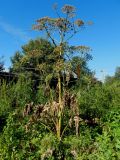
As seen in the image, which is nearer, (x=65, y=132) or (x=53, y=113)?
(x=53, y=113)

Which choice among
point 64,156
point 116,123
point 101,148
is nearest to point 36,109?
point 64,156

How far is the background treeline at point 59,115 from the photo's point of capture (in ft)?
25.5

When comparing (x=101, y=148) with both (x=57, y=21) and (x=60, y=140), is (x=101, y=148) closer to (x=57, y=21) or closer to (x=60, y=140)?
(x=60, y=140)

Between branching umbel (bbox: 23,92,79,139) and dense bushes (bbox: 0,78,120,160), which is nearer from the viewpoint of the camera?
dense bushes (bbox: 0,78,120,160)

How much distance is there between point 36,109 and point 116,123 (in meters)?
2.20

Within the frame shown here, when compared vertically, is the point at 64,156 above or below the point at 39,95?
below

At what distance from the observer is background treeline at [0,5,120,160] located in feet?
25.5

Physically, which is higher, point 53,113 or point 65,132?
point 53,113

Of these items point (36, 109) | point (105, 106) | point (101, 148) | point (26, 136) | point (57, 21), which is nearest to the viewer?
point (101, 148)

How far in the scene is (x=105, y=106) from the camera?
11.3 meters

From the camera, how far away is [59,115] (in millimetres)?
9547

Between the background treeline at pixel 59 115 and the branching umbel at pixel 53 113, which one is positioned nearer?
the background treeline at pixel 59 115

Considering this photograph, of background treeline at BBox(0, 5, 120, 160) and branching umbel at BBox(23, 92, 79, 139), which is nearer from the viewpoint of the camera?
background treeline at BBox(0, 5, 120, 160)

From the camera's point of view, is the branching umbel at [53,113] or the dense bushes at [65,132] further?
the branching umbel at [53,113]
